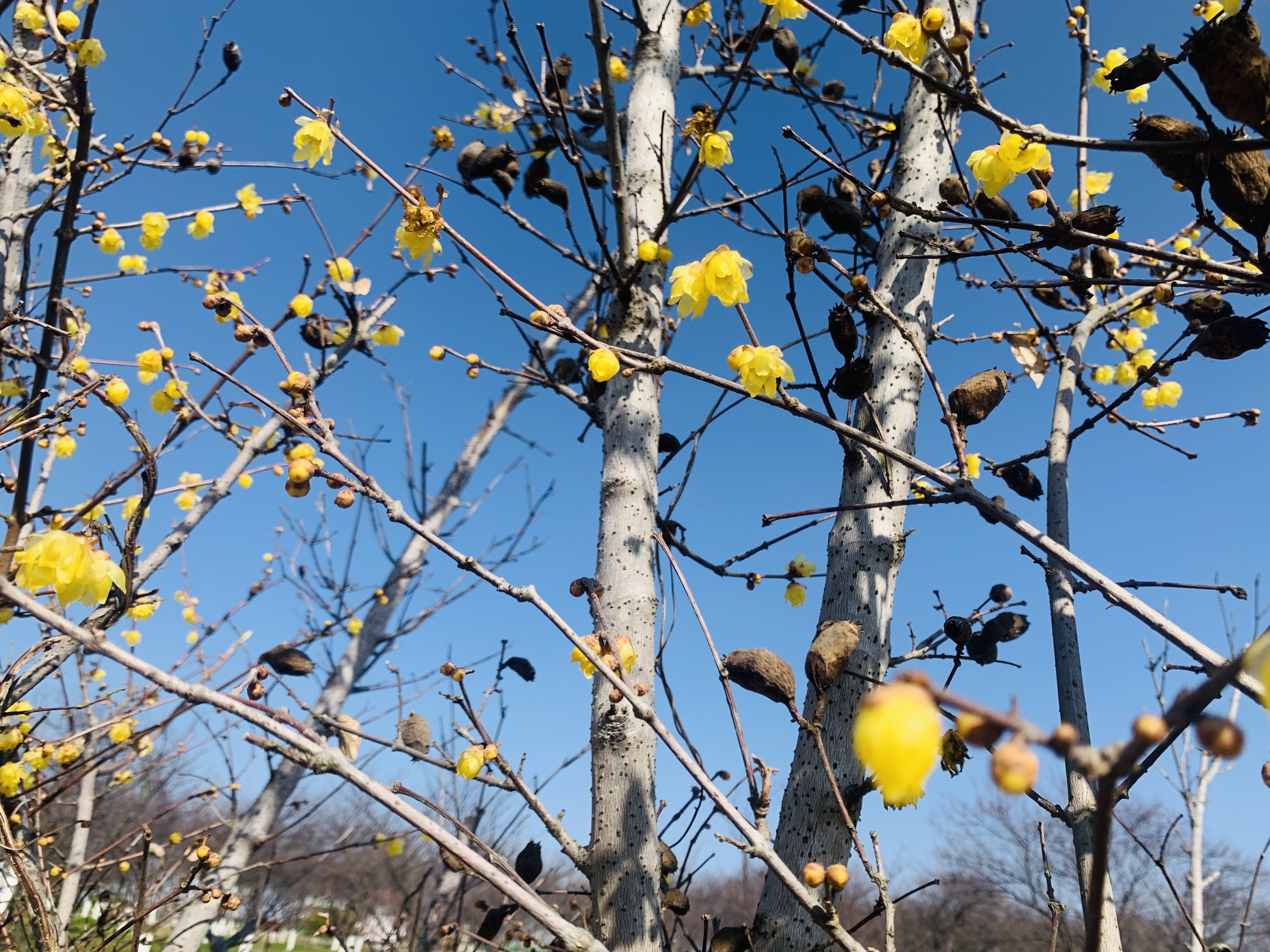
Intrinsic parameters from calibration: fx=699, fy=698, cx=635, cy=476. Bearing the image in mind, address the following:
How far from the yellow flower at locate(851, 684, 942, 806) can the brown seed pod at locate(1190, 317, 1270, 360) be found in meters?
1.61

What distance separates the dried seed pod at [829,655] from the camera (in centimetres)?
158

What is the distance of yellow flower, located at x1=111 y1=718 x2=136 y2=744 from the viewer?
369 cm

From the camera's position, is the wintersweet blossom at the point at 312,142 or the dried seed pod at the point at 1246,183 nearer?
the dried seed pod at the point at 1246,183

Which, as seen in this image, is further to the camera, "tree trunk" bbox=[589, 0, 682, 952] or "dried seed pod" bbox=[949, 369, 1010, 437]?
"tree trunk" bbox=[589, 0, 682, 952]

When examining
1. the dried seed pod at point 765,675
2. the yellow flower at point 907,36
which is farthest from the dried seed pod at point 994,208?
the dried seed pod at point 765,675

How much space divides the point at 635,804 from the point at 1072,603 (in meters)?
1.31

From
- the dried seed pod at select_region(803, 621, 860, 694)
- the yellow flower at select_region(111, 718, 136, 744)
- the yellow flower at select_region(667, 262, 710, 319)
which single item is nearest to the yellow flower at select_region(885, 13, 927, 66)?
the yellow flower at select_region(667, 262, 710, 319)

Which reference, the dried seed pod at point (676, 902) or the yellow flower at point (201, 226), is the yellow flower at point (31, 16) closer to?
the yellow flower at point (201, 226)

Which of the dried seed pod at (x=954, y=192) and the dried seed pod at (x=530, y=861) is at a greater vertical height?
the dried seed pod at (x=954, y=192)

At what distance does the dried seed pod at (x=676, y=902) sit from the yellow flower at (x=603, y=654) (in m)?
0.64

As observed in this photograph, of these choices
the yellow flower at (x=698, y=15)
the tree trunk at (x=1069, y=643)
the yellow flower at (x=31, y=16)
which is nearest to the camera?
the tree trunk at (x=1069, y=643)

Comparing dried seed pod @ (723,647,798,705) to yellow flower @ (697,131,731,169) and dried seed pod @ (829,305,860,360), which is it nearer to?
dried seed pod @ (829,305,860,360)

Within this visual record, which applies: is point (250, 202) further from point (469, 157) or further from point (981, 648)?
point (981, 648)

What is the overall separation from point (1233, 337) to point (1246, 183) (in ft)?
1.89
